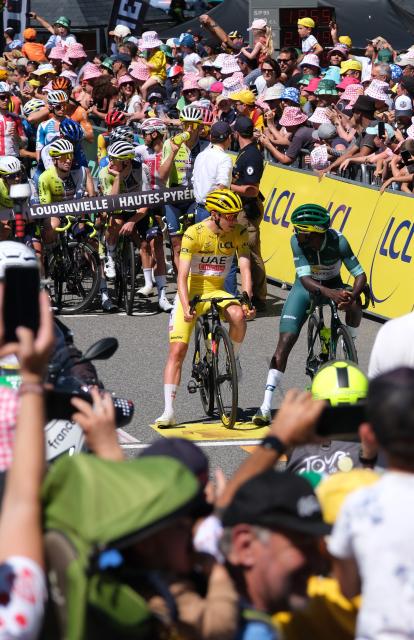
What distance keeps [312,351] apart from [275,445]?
7.77 m

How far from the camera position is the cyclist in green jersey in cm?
1034

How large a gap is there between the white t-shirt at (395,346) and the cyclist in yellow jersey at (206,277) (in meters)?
5.19

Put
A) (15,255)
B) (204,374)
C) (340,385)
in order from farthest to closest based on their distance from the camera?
(204,374) → (340,385) → (15,255)

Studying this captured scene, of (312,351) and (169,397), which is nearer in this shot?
(169,397)

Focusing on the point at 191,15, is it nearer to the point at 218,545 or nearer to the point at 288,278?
the point at 288,278

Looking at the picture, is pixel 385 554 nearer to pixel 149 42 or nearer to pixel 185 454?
pixel 185 454

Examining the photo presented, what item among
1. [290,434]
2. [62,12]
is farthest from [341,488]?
[62,12]

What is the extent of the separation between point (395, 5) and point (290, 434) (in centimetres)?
2598

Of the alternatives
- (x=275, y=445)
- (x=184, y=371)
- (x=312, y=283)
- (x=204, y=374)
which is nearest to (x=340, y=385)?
(x=275, y=445)

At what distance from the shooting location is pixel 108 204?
1516 cm

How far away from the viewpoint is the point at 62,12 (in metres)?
37.5

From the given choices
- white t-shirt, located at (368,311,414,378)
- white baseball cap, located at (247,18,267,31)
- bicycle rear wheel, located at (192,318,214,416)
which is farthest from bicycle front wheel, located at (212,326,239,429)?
white baseball cap, located at (247,18,267,31)

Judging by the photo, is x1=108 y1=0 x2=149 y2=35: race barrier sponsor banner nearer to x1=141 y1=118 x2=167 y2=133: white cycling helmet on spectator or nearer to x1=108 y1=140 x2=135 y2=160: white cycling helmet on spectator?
x1=141 y1=118 x2=167 y2=133: white cycling helmet on spectator

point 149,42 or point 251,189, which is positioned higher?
point 251,189
